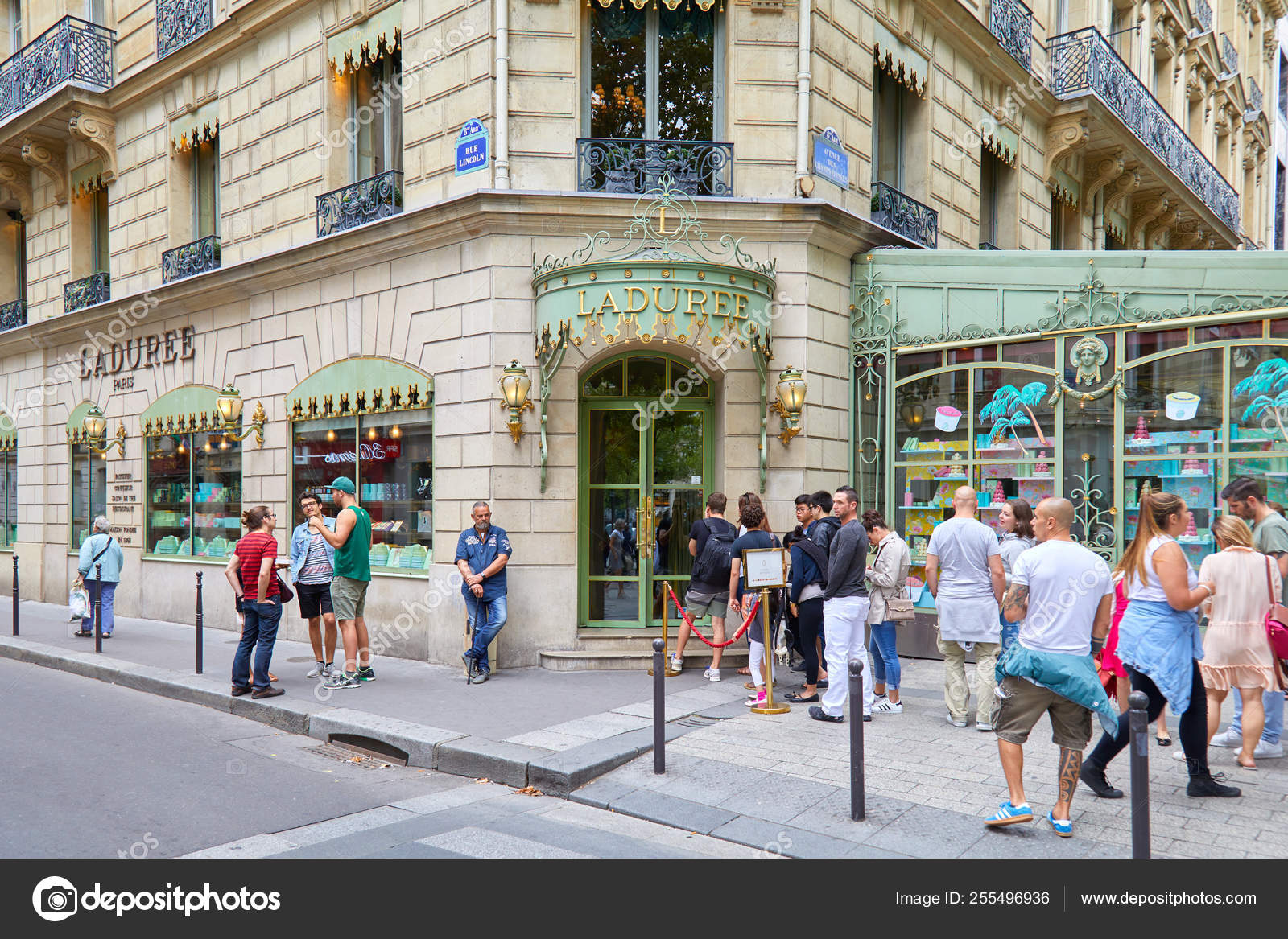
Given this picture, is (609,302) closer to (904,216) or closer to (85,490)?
(904,216)

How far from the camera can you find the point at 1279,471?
8.72 metres

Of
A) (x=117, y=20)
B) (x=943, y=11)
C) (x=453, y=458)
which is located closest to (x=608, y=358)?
(x=453, y=458)

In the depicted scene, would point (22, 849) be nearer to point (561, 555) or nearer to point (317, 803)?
point (317, 803)

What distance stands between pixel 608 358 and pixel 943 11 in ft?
22.4

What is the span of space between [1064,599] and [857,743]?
1389 mm

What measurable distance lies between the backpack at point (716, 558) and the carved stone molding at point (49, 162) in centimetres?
1469

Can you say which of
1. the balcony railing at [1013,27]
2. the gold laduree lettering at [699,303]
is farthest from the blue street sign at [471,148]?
the balcony railing at [1013,27]

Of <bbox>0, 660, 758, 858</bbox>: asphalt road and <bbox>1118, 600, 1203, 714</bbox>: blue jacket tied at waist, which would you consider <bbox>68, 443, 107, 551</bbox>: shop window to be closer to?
<bbox>0, 660, 758, 858</bbox>: asphalt road

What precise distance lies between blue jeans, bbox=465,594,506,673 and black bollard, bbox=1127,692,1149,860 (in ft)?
20.5

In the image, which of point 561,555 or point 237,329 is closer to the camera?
point 561,555

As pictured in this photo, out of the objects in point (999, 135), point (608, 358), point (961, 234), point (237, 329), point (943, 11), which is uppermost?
point (943, 11)

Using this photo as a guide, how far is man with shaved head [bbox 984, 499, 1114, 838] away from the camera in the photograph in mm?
4797

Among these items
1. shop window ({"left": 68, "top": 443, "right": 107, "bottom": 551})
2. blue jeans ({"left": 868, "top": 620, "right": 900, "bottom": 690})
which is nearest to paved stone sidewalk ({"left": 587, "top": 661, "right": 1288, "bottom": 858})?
blue jeans ({"left": 868, "top": 620, "right": 900, "bottom": 690})
